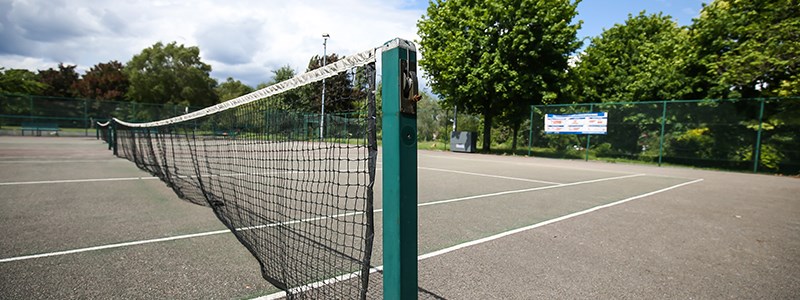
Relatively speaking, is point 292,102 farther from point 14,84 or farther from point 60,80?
point 60,80

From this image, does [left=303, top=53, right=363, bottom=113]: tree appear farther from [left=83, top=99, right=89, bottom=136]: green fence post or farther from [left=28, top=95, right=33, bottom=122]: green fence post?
[left=28, top=95, right=33, bottom=122]: green fence post

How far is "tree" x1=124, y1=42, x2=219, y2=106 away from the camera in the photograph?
151 feet

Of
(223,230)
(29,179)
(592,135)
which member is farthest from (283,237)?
(592,135)

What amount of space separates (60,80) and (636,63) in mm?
71083

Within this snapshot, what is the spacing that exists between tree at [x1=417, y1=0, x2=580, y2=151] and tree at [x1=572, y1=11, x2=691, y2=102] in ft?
9.76

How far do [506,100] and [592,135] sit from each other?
5597mm

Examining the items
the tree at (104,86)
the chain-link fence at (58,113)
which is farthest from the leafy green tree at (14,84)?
the chain-link fence at (58,113)

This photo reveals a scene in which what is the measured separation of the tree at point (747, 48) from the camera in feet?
44.6

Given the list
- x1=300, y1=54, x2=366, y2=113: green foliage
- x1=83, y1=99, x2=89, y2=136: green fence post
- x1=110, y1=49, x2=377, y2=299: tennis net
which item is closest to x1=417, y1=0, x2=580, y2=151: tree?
x1=110, y1=49, x2=377, y2=299: tennis net

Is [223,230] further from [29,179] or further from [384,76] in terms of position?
[29,179]

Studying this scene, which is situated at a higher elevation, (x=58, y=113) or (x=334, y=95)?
(x=58, y=113)

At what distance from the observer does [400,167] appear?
166 cm

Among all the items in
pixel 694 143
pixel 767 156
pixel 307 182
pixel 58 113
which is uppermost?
pixel 58 113

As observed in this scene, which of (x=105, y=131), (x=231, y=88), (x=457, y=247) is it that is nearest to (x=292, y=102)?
(x=457, y=247)
